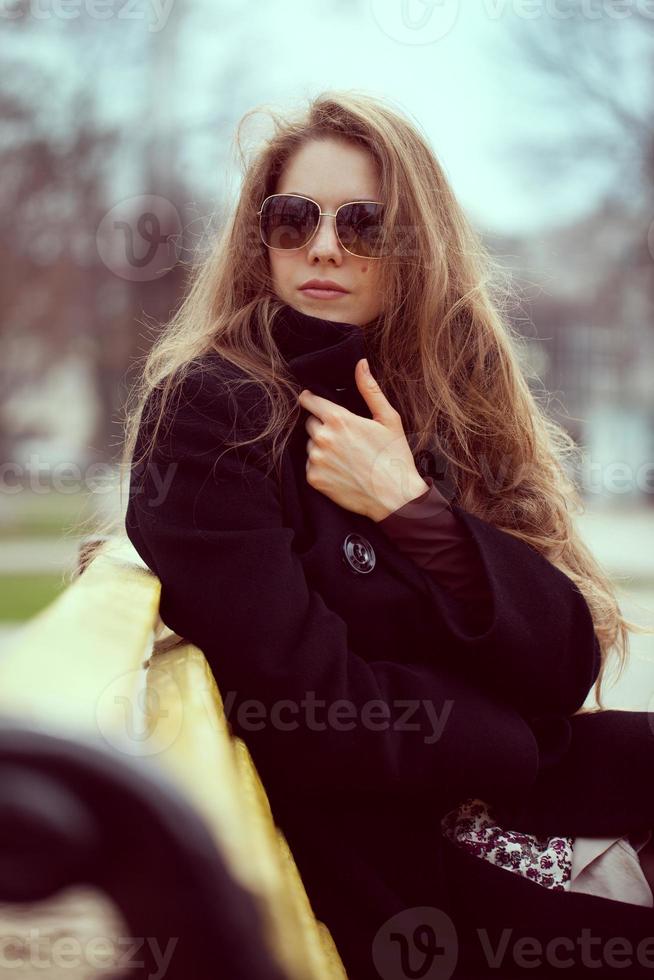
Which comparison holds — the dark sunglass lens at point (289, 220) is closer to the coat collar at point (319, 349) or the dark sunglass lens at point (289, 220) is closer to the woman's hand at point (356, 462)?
the coat collar at point (319, 349)

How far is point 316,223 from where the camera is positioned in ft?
8.14

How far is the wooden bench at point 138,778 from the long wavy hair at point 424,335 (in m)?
0.63

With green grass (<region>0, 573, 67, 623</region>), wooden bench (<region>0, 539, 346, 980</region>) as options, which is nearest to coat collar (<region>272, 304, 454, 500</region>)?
wooden bench (<region>0, 539, 346, 980</region>)

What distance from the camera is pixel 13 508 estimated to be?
23.9 m

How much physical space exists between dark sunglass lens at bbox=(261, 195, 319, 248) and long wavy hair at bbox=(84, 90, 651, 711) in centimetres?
11

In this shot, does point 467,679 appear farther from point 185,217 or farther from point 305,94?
point 185,217

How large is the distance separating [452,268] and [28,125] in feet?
55.4

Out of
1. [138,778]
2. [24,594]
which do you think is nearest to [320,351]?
[138,778]

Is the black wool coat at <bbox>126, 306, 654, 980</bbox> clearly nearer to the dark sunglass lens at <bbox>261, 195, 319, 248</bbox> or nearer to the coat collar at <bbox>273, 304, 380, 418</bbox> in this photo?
the coat collar at <bbox>273, 304, 380, 418</bbox>

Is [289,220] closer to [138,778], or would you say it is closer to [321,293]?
[321,293]

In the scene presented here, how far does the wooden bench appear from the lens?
0.81 metres

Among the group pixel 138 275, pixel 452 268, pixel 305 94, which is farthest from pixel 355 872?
pixel 138 275

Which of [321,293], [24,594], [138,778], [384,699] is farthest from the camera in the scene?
[24,594]

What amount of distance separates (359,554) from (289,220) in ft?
2.64
